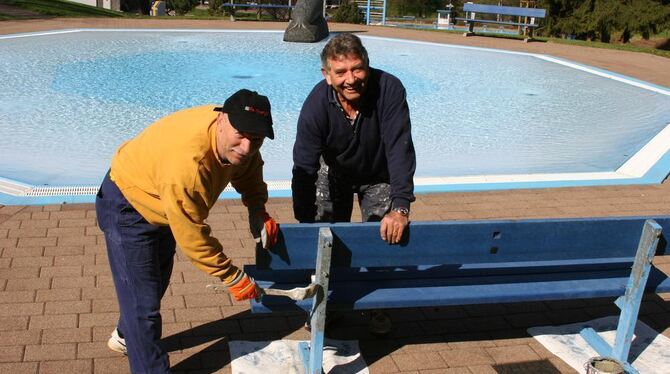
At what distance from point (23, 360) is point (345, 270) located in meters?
1.74

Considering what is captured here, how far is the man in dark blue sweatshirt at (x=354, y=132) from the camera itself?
3674 millimetres

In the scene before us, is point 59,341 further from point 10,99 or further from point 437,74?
point 437,74

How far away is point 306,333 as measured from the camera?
169 inches

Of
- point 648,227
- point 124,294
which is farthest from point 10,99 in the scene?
point 648,227

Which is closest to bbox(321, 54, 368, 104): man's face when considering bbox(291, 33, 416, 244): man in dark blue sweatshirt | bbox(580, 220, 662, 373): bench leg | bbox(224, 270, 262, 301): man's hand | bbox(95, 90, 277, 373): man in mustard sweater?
bbox(291, 33, 416, 244): man in dark blue sweatshirt

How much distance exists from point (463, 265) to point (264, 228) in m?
1.22

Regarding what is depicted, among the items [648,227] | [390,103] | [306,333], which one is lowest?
[306,333]

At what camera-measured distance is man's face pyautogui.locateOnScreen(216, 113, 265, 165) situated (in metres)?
2.97

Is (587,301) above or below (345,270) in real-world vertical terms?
below

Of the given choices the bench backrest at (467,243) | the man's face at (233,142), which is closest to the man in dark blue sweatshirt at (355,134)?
the bench backrest at (467,243)

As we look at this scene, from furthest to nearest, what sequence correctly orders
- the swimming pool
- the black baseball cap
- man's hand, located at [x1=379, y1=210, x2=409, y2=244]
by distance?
1. the swimming pool
2. man's hand, located at [x1=379, y1=210, x2=409, y2=244]
3. the black baseball cap

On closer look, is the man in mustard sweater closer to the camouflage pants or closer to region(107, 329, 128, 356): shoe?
region(107, 329, 128, 356): shoe

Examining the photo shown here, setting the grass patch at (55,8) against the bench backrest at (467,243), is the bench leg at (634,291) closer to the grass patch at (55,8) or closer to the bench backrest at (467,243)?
the bench backrest at (467,243)

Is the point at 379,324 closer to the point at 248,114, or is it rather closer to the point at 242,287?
the point at 242,287
